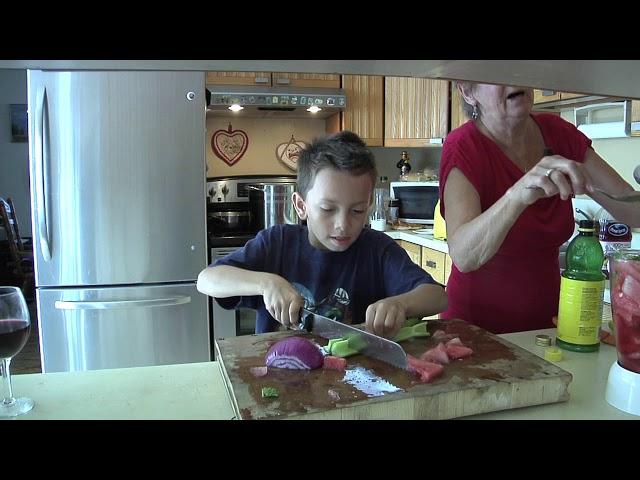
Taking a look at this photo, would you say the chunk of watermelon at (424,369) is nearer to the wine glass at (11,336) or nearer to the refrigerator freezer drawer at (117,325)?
the wine glass at (11,336)


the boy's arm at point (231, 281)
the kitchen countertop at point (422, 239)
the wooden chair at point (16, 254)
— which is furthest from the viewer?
the wooden chair at point (16, 254)

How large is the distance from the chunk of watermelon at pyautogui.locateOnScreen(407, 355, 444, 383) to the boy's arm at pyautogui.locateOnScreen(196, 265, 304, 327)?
0.27m

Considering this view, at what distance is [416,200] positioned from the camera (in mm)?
3322

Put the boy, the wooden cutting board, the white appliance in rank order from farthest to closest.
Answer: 1. the white appliance
2. the boy
3. the wooden cutting board

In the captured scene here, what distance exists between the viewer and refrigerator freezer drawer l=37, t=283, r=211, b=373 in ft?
7.75

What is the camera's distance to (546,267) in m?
1.31

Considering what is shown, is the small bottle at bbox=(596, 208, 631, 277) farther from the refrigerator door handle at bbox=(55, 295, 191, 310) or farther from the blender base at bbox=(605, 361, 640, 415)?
the refrigerator door handle at bbox=(55, 295, 191, 310)

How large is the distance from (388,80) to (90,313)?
218 cm

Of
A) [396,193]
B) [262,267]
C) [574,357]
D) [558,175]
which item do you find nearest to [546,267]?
[574,357]

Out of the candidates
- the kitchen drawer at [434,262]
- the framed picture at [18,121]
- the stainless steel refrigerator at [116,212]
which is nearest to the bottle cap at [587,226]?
the kitchen drawer at [434,262]

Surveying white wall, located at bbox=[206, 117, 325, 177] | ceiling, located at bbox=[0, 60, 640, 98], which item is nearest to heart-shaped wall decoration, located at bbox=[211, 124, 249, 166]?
white wall, located at bbox=[206, 117, 325, 177]

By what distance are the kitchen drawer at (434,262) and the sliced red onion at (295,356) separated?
6.44ft

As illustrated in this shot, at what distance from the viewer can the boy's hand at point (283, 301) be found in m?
1.01
